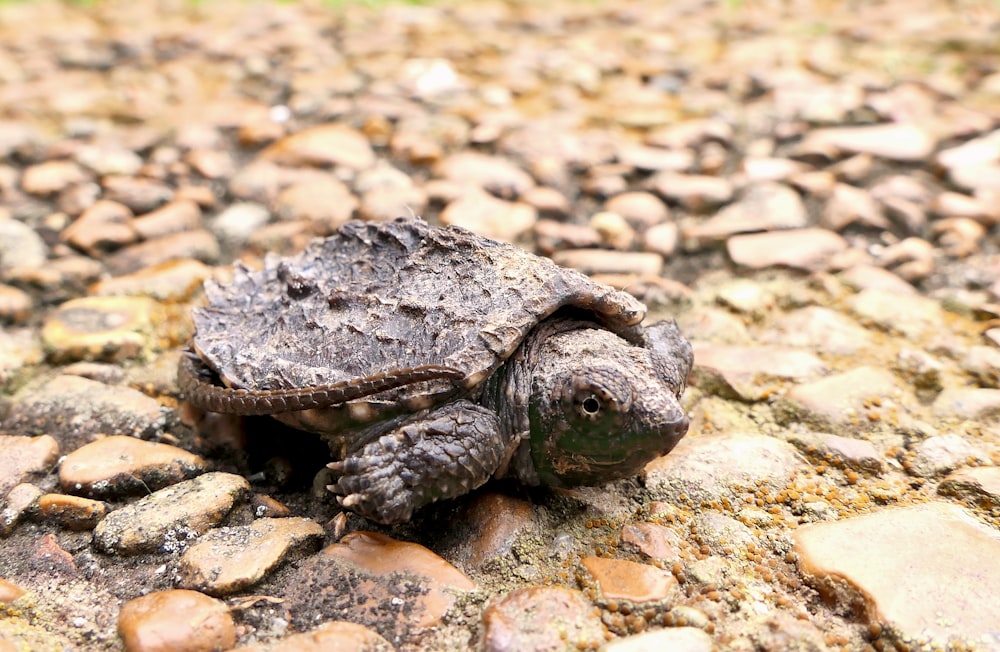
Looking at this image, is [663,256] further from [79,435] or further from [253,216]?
[79,435]

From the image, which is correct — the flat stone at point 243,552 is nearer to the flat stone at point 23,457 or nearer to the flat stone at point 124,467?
the flat stone at point 124,467

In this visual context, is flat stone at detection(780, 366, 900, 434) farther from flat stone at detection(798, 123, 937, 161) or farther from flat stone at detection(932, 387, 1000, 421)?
flat stone at detection(798, 123, 937, 161)

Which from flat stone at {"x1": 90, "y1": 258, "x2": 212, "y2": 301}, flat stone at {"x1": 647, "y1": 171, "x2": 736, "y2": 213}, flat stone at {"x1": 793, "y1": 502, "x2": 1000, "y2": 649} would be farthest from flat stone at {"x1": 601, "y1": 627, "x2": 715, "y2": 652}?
flat stone at {"x1": 647, "y1": 171, "x2": 736, "y2": 213}

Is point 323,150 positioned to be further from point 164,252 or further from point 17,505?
point 17,505

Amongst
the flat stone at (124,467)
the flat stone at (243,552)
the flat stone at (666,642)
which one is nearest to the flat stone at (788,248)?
the flat stone at (666,642)

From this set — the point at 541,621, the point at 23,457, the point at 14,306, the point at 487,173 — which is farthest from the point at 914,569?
the point at 14,306
